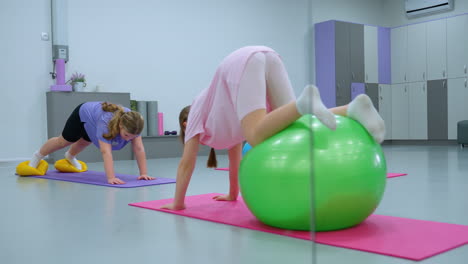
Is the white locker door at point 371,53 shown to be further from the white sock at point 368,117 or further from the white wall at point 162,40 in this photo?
the white sock at point 368,117

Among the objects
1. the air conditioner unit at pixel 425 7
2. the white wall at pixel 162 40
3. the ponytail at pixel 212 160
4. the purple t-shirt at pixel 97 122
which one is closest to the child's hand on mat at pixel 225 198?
the ponytail at pixel 212 160

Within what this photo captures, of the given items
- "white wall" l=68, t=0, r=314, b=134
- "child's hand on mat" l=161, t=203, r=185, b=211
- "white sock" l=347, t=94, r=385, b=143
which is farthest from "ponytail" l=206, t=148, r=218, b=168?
"white wall" l=68, t=0, r=314, b=134

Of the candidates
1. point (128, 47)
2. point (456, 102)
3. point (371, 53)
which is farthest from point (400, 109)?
point (128, 47)

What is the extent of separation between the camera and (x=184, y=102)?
244 inches

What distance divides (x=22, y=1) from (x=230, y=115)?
4045 millimetres

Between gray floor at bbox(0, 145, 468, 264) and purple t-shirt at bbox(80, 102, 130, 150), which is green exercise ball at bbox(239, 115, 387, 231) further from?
purple t-shirt at bbox(80, 102, 130, 150)

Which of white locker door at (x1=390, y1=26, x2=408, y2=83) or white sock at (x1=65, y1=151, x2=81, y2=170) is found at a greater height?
white locker door at (x1=390, y1=26, x2=408, y2=83)

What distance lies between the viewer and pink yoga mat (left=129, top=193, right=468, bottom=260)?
4.50 ft

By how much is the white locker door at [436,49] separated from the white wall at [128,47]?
261cm

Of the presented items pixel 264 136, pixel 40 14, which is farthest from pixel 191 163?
pixel 40 14

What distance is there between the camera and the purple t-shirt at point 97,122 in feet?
10.8

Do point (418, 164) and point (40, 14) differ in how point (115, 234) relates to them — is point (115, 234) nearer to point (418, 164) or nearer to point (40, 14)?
point (418, 164)

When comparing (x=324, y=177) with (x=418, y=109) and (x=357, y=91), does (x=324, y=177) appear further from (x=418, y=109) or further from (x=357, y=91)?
(x=418, y=109)

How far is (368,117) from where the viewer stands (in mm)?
1719
